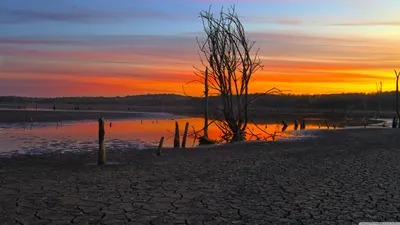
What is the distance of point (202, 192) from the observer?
8.95 meters

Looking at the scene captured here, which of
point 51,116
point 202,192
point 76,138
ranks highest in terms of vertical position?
point 51,116

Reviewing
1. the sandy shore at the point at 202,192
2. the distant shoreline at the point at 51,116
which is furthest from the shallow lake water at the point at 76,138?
the distant shoreline at the point at 51,116

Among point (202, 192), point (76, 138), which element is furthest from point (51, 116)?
point (202, 192)

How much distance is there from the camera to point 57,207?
24.6ft

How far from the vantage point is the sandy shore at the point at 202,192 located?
693 centimetres

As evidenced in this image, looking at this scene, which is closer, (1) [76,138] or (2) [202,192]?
(2) [202,192]

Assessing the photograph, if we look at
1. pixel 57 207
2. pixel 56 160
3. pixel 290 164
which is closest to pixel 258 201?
pixel 57 207

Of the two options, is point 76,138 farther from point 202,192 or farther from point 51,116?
point 51,116

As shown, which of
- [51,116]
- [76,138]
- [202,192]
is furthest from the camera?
[51,116]

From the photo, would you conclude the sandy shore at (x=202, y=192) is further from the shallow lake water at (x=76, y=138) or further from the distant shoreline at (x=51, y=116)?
the distant shoreline at (x=51, y=116)

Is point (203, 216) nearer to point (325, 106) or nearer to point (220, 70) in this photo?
point (220, 70)

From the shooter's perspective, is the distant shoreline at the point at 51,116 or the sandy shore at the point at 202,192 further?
the distant shoreline at the point at 51,116

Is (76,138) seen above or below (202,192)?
below

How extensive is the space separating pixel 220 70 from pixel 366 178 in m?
17.3
